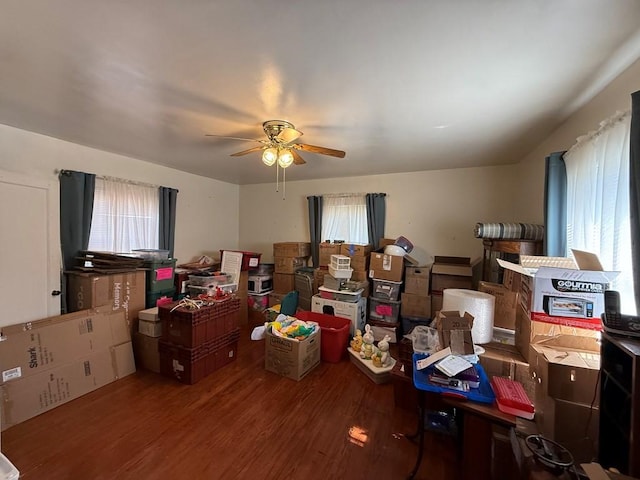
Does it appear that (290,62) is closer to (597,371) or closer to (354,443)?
(597,371)

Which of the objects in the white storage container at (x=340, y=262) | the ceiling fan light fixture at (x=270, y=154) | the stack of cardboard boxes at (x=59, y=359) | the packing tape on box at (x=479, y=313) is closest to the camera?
the packing tape on box at (x=479, y=313)

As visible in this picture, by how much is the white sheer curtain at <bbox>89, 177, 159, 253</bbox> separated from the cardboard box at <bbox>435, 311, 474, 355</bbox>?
377 cm

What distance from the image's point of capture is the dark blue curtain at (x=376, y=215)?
4.00m

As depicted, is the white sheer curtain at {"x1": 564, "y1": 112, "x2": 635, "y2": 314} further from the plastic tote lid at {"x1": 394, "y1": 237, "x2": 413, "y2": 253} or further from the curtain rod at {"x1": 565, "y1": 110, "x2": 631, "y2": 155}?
the plastic tote lid at {"x1": 394, "y1": 237, "x2": 413, "y2": 253}

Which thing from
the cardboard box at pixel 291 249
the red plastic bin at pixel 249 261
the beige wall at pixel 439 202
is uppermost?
the beige wall at pixel 439 202

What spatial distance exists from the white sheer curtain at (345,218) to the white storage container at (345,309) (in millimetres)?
1156

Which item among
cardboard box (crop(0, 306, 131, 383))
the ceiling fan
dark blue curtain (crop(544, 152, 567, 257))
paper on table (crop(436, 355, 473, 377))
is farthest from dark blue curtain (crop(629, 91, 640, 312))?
cardboard box (crop(0, 306, 131, 383))

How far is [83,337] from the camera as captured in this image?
237 centimetres

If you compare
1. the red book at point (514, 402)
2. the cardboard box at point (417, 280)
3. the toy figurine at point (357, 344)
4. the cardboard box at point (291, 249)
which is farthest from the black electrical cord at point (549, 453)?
the cardboard box at point (291, 249)

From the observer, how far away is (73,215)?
2.80 metres

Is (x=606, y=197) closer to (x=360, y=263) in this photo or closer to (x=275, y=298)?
(x=360, y=263)

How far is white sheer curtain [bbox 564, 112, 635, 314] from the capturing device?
1.41 meters

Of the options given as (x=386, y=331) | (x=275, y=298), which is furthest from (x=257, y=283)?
(x=386, y=331)

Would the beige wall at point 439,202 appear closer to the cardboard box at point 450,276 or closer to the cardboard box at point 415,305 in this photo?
the cardboard box at point 450,276
